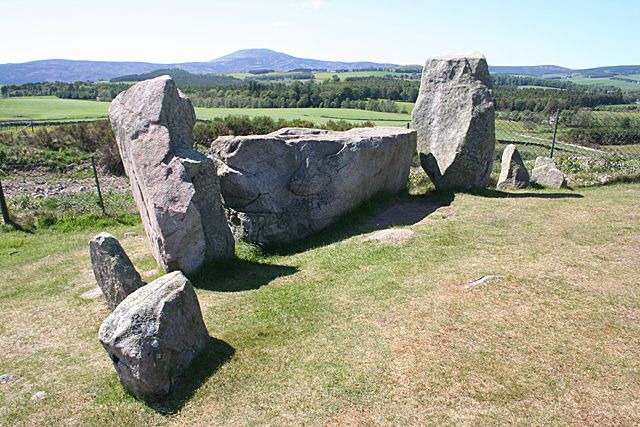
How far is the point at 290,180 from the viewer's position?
41.2ft

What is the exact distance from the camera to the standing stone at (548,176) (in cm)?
1738

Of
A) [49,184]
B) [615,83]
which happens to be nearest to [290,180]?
[49,184]

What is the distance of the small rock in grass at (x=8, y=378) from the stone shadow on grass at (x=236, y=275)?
3.47 meters

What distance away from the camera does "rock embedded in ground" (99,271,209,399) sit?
6.24m

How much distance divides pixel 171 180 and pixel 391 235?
16.6 ft

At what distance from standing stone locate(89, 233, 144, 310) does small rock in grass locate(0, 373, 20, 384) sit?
2.06m

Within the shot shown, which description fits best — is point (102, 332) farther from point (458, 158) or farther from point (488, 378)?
point (458, 158)

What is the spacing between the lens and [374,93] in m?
66.7

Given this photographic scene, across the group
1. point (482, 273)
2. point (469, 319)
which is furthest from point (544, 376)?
point (482, 273)

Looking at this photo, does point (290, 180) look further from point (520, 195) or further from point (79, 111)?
point (79, 111)

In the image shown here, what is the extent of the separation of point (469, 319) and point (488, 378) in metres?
1.44

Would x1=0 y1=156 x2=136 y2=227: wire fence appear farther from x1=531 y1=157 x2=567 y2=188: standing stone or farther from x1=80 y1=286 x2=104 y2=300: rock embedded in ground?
x1=531 y1=157 x2=567 y2=188: standing stone

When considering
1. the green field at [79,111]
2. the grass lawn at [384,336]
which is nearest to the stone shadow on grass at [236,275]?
the grass lawn at [384,336]

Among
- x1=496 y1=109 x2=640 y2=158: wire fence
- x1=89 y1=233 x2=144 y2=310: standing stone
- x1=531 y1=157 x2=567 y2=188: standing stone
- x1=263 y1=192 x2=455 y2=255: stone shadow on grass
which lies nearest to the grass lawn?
x1=263 y1=192 x2=455 y2=255: stone shadow on grass
